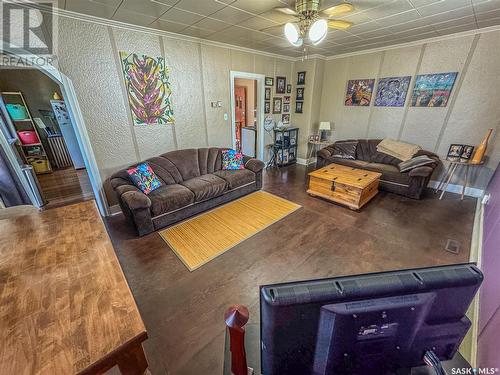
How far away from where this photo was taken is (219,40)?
3680 mm

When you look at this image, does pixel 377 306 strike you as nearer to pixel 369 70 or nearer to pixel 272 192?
pixel 272 192

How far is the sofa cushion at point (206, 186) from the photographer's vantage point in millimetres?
3225

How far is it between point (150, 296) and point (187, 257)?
0.55 m

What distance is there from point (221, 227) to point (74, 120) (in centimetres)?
243

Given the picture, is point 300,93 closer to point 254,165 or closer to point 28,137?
point 254,165

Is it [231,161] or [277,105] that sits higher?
[277,105]

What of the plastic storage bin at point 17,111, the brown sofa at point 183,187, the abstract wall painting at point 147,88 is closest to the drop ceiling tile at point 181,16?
the abstract wall painting at point 147,88

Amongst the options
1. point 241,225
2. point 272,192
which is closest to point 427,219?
point 272,192

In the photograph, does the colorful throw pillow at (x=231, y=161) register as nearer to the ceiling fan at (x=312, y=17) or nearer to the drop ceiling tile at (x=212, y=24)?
the drop ceiling tile at (x=212, y=24)

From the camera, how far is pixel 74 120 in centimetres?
278

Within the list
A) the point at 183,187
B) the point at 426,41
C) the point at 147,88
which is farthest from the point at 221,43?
the point at 426,41

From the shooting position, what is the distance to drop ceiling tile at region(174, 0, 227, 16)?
2248 millimetres

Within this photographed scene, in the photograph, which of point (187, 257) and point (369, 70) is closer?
point (187, 257)

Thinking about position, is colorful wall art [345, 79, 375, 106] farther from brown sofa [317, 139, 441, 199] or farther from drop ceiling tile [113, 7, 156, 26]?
drop ceiling tile [113, 7, 156, 26]
